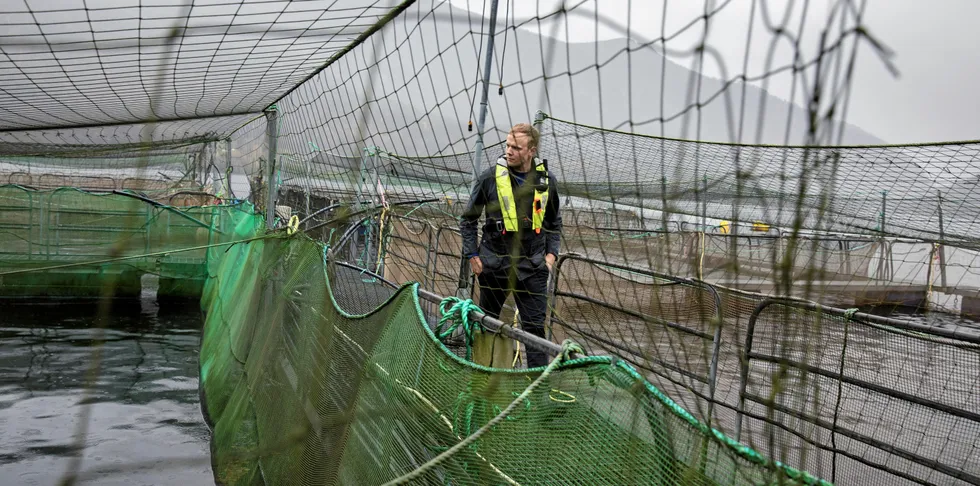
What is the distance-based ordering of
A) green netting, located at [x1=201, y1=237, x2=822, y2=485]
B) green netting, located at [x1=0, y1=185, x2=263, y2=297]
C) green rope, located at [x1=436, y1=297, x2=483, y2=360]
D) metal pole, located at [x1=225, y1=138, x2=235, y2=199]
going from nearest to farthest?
green netting, located at [x1=201, y1=237, x2=822, y2=485]
green rope, located at [x1=436, y1=297, x2=483, y2=360]
green netting, located at [x1=0, y1=185, x2=263, y2=297]
metal pole, located at [x1=225, y1=138, x2=235, y2=199]

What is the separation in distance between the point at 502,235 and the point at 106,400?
15.2ft

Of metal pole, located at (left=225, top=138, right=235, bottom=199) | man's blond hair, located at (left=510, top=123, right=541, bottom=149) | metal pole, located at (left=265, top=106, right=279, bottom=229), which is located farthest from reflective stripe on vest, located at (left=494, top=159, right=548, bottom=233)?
metal pole, located at (left=225, top=138, right=235, bottom=199)

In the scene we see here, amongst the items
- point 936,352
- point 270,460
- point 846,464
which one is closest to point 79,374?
point 270,460

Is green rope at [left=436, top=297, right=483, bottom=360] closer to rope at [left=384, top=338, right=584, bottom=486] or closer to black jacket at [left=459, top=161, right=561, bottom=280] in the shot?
rope at [left=384, top=338, right=584, bottom=486]

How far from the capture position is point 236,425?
4605 mm

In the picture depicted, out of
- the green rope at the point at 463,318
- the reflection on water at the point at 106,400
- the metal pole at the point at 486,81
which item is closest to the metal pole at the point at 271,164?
the reflection on water at the point at 106,400

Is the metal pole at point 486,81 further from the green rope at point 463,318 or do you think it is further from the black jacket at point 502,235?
the green rope at point 463,318

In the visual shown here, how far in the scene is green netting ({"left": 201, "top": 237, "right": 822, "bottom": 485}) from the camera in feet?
4.89

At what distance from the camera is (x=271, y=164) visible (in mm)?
7992

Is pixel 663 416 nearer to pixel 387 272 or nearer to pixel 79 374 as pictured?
pixel 387 272

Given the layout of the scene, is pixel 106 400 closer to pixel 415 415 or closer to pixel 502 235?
pixel 502 235

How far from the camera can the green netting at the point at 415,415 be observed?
4.89ft

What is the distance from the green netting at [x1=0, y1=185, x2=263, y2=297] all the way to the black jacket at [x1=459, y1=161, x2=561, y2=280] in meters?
7.95

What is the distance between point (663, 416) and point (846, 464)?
308cm
